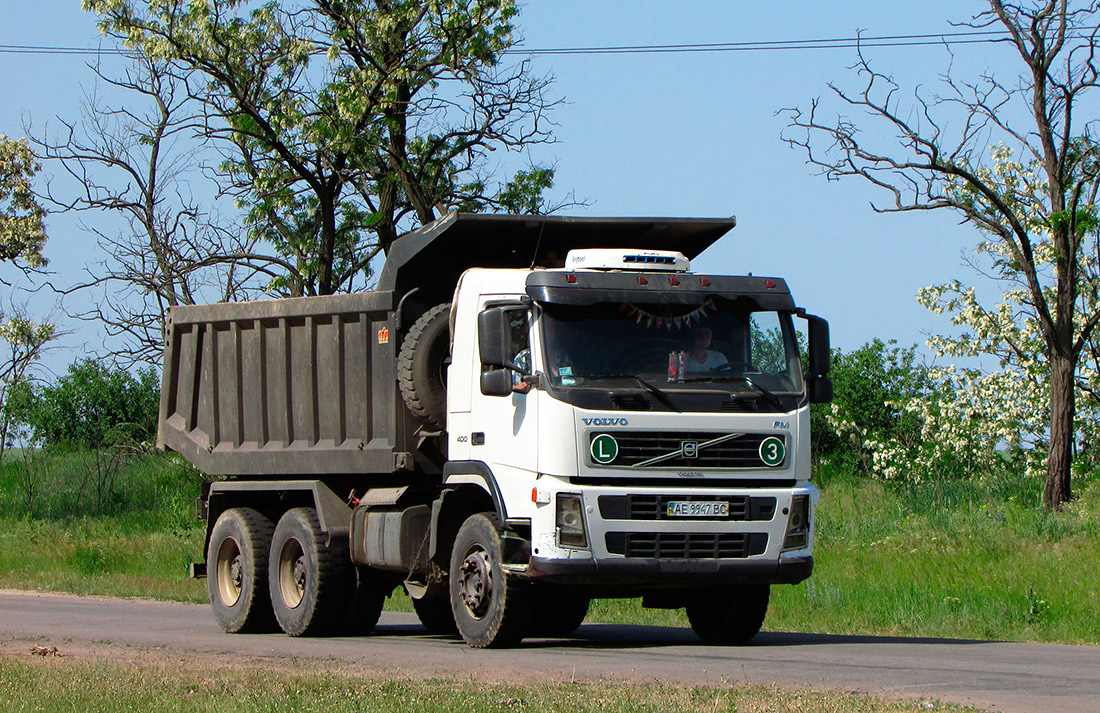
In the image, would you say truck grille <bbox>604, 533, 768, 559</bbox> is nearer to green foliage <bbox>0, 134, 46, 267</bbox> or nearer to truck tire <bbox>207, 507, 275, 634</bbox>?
truck tire <bbox>207, 507, 275, 634</bbox>

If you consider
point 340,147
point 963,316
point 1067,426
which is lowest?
point 1067,426

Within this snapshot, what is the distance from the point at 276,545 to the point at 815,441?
43.1 meters

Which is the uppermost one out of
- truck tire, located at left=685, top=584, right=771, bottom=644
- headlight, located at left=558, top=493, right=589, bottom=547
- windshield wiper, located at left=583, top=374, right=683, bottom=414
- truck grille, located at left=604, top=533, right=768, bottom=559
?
windshield wiper, located at left=583, top=374, right=683, bottom=414

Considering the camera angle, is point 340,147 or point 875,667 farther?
point 340,147

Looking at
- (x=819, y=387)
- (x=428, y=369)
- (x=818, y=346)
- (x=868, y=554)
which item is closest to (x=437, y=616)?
(x=428, y=369)

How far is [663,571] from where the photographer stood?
37.7 ft

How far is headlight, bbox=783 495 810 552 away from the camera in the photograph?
11.9 metres

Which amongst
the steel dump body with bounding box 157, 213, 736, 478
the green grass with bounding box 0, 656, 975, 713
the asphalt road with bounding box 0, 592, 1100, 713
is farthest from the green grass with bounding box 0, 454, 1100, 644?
the green grass with bounding box 0, 656, 975, 713

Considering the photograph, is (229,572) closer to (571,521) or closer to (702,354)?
→ (571,521)

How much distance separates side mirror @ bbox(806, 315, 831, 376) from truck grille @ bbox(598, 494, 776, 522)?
1171 mm

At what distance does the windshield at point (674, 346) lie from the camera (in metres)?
11.6

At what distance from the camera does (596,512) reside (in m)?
11.3

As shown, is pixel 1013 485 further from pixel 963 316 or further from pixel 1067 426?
pixel 963 316

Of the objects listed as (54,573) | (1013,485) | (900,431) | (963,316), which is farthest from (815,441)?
(54,573)
